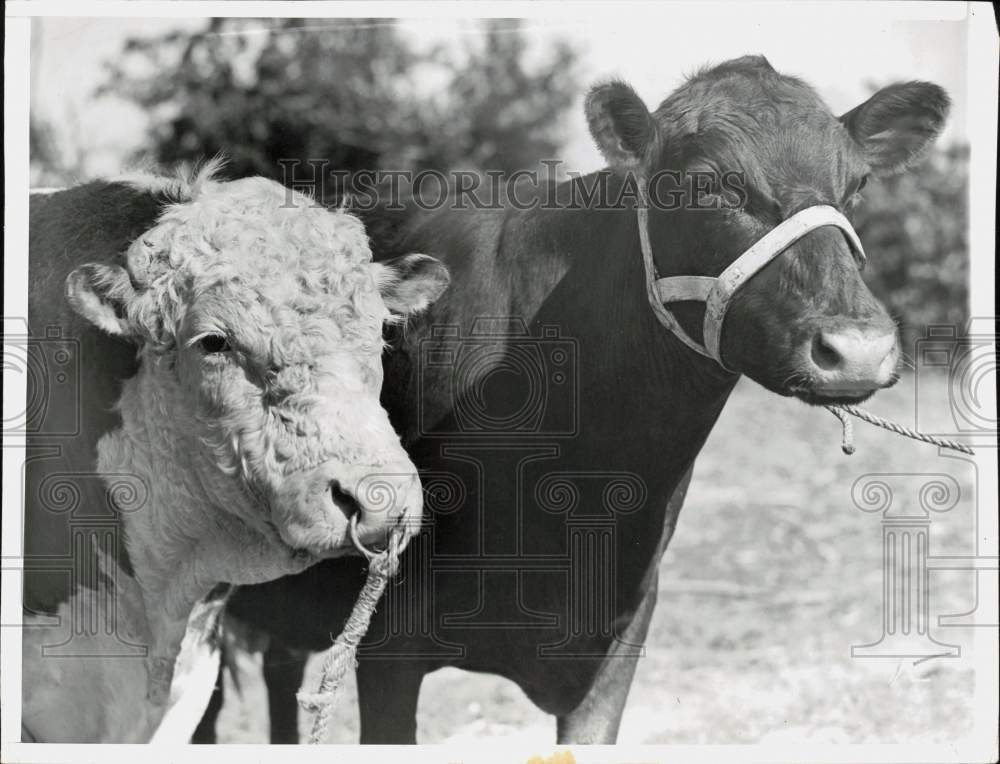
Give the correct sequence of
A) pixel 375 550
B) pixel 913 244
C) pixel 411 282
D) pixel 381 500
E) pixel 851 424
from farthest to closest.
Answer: pixel 913 244, pixel 411 282, pixel 851 424, pixel 375 550, pixel 381 500

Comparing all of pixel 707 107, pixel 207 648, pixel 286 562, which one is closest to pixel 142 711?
pixel 207 648

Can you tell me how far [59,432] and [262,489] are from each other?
32.5 inches

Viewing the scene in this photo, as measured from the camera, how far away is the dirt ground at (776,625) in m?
4.68

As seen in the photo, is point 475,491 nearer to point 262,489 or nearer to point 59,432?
point 262,489

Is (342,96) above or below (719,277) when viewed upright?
above

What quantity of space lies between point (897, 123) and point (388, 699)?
2.32 m

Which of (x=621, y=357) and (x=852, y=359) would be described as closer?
(x=852, y=359)

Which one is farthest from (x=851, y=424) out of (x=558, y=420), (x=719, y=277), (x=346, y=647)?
(x=346, y=647)

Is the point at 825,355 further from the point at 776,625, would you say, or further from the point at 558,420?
the point at 776,625

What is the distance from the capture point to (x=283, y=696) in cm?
424

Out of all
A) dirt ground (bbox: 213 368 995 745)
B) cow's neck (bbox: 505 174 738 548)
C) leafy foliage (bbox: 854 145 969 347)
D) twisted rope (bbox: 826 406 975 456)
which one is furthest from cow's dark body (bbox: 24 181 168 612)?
leafy foliage (bbox: 854 145 969 347)

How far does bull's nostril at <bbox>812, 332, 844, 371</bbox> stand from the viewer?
2.76 m

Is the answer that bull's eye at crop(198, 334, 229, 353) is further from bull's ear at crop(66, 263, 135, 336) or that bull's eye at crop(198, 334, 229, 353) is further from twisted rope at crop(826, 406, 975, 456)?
twisted rope at crop(826, 406, 975, 456)

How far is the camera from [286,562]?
3070mm
